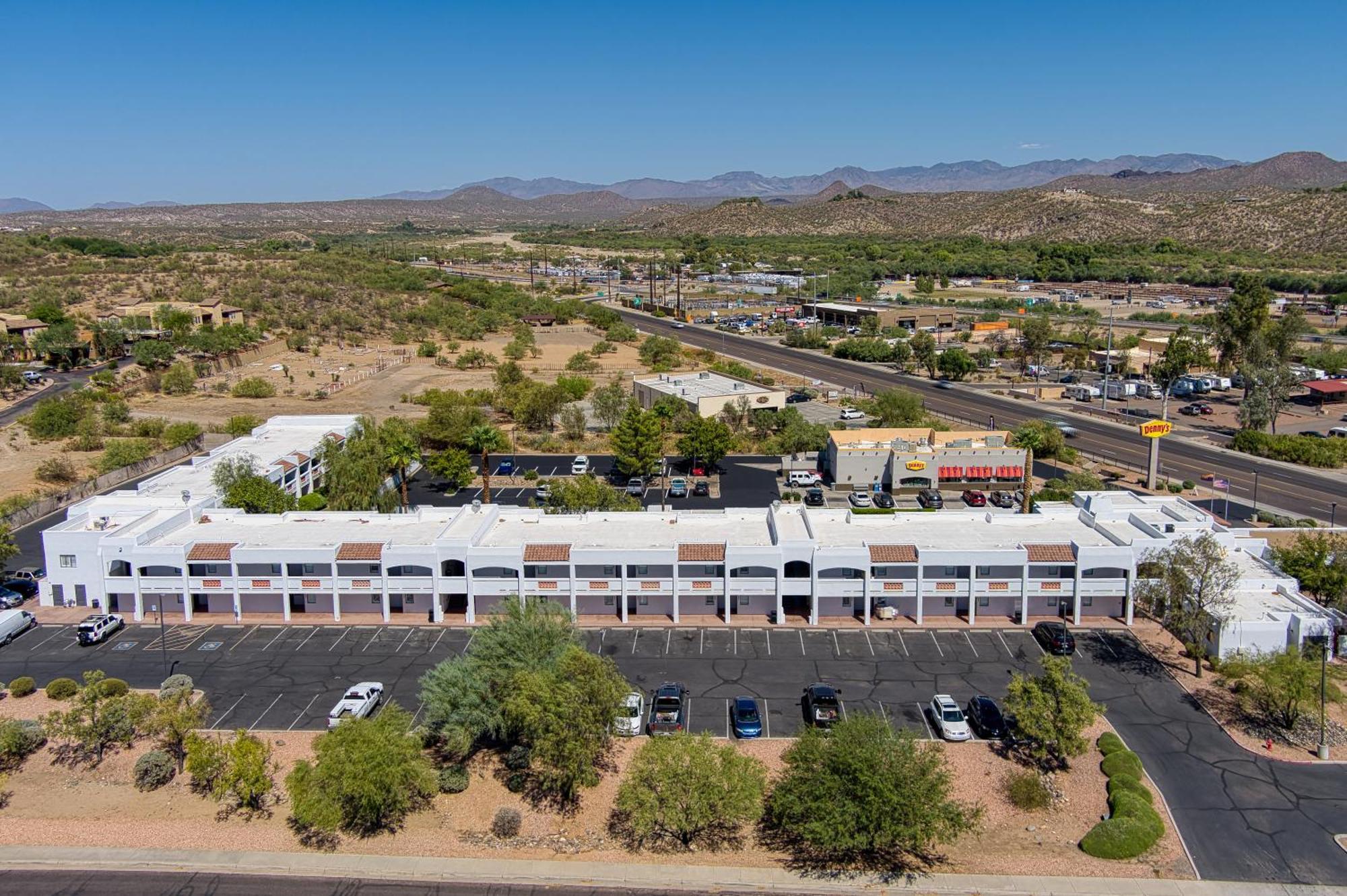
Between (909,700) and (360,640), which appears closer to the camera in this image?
(909,700)

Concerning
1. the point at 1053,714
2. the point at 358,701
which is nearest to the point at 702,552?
the point at 358,701

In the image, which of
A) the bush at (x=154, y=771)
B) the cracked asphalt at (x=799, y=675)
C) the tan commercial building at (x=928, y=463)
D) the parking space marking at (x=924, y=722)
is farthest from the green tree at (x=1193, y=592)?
the bush at (x=154, y=771)

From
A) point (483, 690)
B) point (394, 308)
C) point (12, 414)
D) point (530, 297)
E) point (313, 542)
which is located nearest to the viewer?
point (483, 690)

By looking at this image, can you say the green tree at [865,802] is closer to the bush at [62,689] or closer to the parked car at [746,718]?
the parked car at [746,718]

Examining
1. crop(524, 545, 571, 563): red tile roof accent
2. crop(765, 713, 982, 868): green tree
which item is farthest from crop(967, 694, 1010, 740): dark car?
crop(524, 545, 571, 563): red tile roof accent

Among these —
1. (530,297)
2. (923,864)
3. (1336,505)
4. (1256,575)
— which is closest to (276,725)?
(923,864)

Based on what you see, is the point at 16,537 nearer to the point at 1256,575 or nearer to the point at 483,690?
the point at 483,690

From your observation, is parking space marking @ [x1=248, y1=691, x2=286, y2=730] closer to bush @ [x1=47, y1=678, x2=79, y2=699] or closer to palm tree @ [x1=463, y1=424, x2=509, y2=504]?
bush @ [x1=47, y1=678, x2=79, y2=699]
